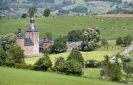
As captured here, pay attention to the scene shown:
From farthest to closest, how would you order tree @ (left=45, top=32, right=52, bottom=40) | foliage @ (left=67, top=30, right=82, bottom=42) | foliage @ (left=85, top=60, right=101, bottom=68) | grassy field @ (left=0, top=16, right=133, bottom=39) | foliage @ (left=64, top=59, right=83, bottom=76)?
grassy field @ (left=0, top=16, right=133, bottom=39) < tree @ (left=45, top=32, right=52, bottom=40) < foliage @ (left=67, top=30, right=82, bottom=42) < foliage @ (left=85, top=60, right=101, bottom=68) < foliage @ (left=64, top=59, right=83, bottom=76)

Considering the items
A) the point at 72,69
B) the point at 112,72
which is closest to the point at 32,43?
the point at 72,69

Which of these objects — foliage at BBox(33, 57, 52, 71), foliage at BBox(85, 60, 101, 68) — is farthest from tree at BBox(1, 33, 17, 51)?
foliage at BBox(33, 57, 52, 71)

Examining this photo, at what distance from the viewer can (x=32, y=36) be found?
14688 cm

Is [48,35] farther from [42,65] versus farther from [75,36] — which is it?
[42,65]

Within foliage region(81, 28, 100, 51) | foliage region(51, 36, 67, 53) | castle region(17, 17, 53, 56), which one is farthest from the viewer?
foliage region(51, 36, 67, 53)

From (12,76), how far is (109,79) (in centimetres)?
1911

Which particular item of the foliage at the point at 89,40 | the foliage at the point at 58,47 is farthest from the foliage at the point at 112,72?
the foliage at the point at 58,47

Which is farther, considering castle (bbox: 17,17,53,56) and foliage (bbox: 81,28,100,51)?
castle (bbox: 17,17,53,56)

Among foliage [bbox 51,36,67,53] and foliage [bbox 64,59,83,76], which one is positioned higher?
foliage [bbox 64,59,83,76]

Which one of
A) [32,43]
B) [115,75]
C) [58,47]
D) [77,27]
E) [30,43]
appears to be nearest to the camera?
[115,75]

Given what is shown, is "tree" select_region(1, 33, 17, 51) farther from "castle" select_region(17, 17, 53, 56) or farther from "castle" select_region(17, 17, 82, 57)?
"castle" select_region(17, 17, 53, 56)

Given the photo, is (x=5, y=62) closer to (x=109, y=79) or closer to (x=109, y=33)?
(x=109, y=79)

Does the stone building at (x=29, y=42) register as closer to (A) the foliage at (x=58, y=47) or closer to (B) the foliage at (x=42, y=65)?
(A) the foliage at (x=58, y=47)

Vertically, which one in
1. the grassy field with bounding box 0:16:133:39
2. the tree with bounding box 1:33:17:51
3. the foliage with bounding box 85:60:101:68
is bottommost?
the foliage with bounding box 85:60:101:68
